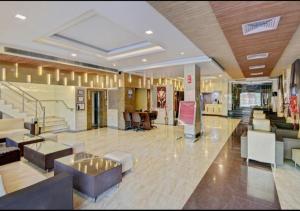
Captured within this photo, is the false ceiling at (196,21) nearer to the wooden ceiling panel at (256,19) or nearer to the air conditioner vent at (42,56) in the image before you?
the wooden ceiling panel at (256,19)

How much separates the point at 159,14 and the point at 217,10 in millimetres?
882

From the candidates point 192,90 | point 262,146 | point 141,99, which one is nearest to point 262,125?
point 262,146

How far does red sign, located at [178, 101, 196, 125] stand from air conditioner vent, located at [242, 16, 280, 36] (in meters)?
3.16

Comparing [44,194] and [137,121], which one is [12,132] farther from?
[44,194]

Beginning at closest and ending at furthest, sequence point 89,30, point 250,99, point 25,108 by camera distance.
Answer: point 89,30
point 25,108
point 250,99

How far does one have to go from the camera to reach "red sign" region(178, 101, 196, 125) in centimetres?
629

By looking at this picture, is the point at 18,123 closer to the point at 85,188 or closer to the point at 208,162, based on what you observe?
the point at 85,188

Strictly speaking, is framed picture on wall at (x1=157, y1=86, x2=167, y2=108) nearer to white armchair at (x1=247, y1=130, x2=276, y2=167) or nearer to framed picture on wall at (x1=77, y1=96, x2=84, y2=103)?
framed picture on wall at (x1=77, y1=96, x2=84, y2=103)

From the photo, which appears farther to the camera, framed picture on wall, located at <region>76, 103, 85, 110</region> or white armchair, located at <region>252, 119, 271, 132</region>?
framed picture on wall, located at <region>76, 103, 85, 110</region>

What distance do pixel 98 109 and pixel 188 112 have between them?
522 centimetres

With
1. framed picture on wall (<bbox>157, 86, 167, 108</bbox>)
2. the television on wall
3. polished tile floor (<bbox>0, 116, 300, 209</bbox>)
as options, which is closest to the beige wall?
framed picture on wall (<bbox>157, 86, 167, 108</bbox>)

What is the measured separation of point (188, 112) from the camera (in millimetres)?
6414

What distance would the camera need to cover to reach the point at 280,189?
117 inches

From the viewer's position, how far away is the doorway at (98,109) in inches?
360
